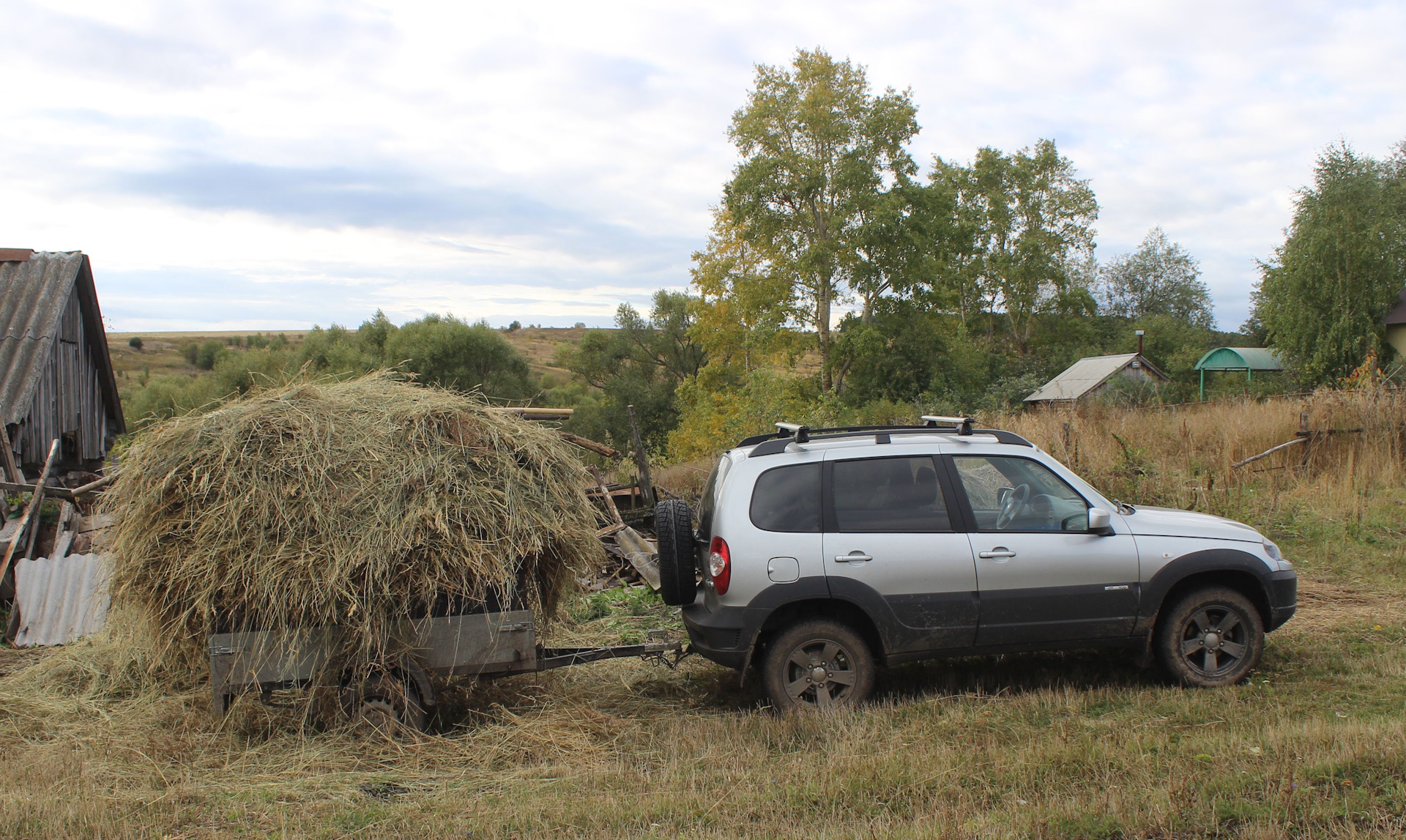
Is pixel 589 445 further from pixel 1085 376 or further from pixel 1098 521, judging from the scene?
pixel 1085 376

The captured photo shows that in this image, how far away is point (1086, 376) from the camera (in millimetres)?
40656

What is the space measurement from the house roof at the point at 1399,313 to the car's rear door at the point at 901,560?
36.4 metres

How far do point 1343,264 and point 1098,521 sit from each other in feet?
115

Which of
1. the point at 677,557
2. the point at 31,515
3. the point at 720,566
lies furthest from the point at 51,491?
the point at 720,566

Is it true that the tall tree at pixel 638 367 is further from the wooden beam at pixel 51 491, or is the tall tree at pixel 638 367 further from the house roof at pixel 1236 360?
the wooden beam at pixel 51 491

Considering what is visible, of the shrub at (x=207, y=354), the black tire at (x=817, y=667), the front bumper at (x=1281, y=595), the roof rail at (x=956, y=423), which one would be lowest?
the black tire at (x=817, y=667)

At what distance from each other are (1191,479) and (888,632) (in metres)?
10.0

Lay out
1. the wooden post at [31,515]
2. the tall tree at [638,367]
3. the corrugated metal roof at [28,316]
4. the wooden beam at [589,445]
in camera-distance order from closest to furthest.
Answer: the wooden beam at [589,445] → the wooden post at [31,515] → the corrugated metal roof at [28,316] → the tall tree at [638,367]

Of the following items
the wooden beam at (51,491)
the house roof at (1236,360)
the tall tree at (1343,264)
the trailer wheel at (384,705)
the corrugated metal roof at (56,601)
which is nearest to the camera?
the trailer wheel at (384,705)

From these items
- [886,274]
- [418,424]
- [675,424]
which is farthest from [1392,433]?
[675,424]

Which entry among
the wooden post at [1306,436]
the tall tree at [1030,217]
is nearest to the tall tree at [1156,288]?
the tall tree at [1030,217]

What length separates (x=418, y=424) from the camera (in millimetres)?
5688

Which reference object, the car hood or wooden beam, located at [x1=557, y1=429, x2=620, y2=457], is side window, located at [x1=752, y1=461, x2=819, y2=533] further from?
wooden beam, located at [x1=557, y1=429, x2=620, y2=457]

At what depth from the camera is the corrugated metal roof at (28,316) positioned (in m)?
12.8
